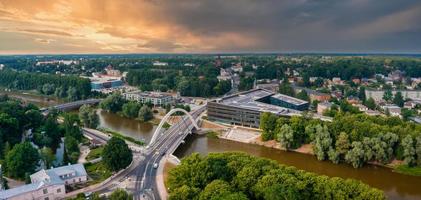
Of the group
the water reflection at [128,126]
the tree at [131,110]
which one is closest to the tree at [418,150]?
the water reflection at [128,126]

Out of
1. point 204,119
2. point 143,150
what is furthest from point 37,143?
point 204,119

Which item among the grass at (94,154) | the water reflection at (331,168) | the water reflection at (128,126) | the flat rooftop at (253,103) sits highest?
the flat rooftop at (253,103)

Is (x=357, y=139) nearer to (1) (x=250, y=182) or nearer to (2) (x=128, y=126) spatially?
(1) (x=250, y=182)

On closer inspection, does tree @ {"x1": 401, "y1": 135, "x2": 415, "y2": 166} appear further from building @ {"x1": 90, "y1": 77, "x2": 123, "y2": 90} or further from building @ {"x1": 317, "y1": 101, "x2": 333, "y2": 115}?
building @ {"x1": 90, "y1": 77, "x2": 123, "y2": 90}

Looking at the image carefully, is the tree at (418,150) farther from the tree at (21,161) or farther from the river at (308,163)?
the tree at (21,161)

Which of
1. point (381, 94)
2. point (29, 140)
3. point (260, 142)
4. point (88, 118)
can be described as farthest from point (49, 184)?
point (381, 94)
